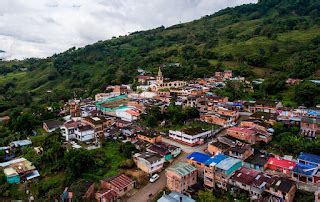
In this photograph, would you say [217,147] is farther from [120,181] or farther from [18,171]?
[18,171]

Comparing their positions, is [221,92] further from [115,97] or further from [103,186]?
[103,186]

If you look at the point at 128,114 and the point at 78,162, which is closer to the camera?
the point at 78,162

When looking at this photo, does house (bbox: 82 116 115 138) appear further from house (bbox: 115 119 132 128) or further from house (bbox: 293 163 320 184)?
house (bbox: 293 163 320 184)

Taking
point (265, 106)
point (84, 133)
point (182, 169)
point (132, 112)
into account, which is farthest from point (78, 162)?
point (265, 106)

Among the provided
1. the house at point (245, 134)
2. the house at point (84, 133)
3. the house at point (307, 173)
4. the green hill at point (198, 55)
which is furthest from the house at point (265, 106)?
the house at point (84, 133)

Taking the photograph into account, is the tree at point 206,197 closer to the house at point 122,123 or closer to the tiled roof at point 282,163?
the tiled roof at point 282,163
